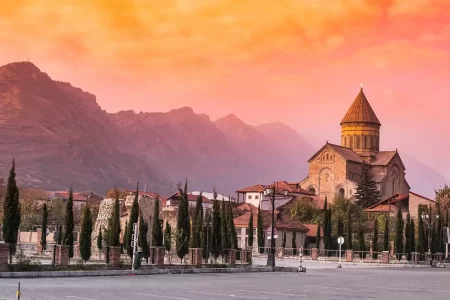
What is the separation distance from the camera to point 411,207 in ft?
313

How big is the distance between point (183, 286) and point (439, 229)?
176ft

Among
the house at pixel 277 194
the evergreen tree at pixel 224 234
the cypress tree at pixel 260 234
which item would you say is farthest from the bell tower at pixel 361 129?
the evergreen tree at pixel 224 234

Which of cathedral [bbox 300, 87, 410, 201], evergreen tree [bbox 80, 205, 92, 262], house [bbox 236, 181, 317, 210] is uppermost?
cathedral [bbox 300, 87, 410, 201]

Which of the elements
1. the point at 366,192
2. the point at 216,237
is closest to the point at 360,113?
the point at 366,192

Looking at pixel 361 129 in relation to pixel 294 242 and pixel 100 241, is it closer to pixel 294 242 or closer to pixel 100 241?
pixel 294 242

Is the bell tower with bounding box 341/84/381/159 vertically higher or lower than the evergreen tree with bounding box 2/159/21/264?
higher

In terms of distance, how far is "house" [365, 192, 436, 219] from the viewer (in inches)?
3703

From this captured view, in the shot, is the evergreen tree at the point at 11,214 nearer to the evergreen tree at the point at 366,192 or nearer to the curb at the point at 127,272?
the curb at the point at 127,272

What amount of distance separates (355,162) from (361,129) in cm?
1021

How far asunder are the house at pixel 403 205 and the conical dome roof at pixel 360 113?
2201cm

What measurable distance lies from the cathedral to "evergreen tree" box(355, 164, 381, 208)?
55.6 inches

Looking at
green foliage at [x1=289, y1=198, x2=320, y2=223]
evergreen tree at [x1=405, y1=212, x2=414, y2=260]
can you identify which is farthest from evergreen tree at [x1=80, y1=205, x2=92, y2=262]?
green foliage at [x1=289, y1=198, x2=320, y2=223]

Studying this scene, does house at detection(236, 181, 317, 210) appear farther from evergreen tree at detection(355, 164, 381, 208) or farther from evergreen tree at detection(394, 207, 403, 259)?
evergreen tree at detection(394, 207, 403, 259)

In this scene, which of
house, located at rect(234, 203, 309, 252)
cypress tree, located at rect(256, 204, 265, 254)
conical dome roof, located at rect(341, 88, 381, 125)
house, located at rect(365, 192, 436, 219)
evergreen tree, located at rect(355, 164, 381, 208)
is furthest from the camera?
conical dome roof, located at rect(341, 88, 381, 125)
